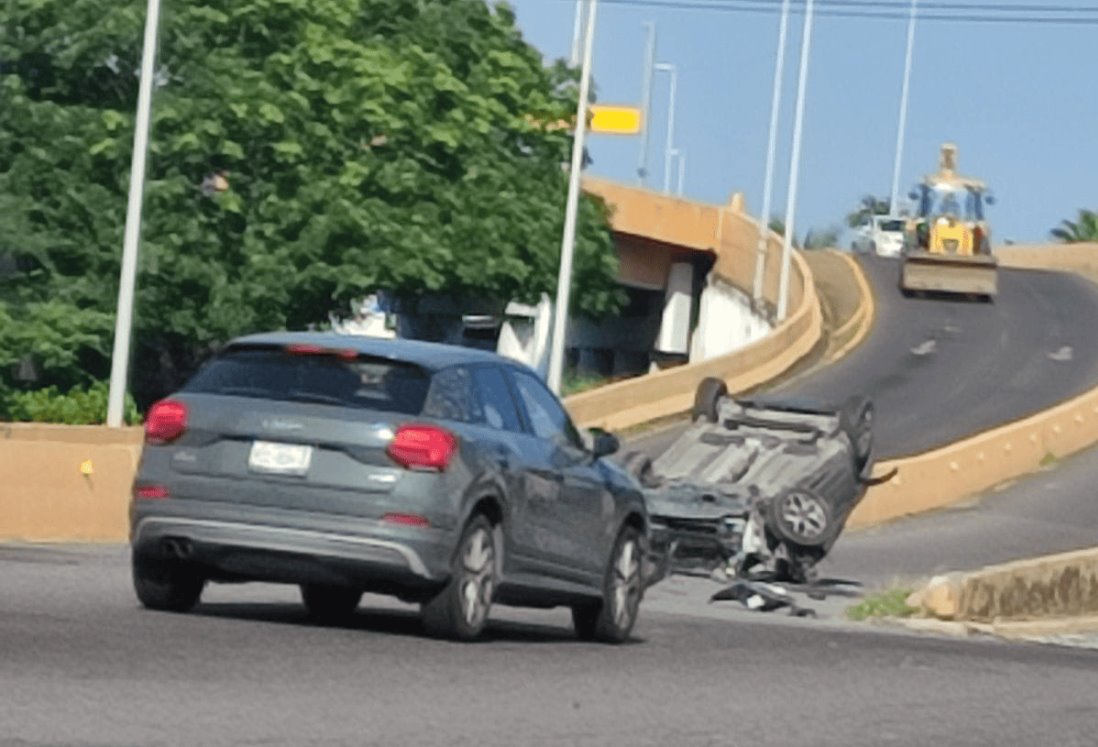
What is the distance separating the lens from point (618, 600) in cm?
1856

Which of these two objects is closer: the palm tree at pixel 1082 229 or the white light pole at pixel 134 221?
the white light pole at pixel 134 221

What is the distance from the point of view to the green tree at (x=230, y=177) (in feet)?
187

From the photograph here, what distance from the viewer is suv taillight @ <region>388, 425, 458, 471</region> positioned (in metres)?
16.2

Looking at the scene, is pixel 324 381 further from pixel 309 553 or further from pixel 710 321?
pixel 710 321

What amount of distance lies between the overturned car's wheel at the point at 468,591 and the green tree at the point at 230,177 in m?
38.5

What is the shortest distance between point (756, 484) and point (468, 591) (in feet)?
40.6

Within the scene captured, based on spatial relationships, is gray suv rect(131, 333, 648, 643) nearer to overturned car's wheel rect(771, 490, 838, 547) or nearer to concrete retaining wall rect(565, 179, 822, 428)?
overturned car's wheel rect(771, 490, 838, 547)

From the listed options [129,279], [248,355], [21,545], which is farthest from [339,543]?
[129,279]

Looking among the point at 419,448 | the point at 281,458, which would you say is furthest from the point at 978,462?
the point at 281,458

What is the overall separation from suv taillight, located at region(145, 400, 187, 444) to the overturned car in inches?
410

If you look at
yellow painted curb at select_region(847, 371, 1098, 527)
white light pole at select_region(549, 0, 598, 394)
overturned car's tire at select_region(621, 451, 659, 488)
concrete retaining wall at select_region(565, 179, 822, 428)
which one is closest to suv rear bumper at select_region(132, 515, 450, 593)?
overturned car's tire at select_region(621, 451, 659, 488)

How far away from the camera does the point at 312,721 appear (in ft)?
39.7

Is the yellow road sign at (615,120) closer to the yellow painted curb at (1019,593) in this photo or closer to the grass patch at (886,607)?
the yellow painted curb at (1019,593)

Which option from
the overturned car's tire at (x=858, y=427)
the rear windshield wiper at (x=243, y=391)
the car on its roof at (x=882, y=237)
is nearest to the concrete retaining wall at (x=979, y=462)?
the overturned car's tire at (x=858, y=427)
